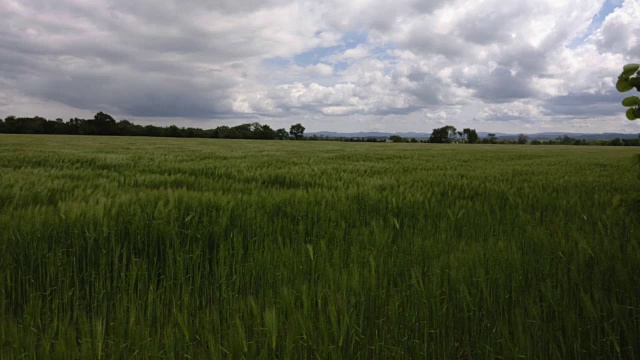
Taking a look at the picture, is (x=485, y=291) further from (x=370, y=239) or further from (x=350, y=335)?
(x=370, y=239)

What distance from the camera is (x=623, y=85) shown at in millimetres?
2041

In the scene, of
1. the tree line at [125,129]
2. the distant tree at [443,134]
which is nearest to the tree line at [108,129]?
the tree line at [125,129]

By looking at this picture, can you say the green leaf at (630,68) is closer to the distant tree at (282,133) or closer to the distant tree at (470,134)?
the distant tree at (282,133)

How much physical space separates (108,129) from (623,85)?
3763 inches

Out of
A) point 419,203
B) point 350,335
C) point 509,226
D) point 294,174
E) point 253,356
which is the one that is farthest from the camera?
point 294,174

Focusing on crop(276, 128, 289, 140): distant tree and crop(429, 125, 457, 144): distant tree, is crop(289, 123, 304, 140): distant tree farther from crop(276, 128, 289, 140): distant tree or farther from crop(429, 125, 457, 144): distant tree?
→ crop(429, 125, 457, 144): distant tree

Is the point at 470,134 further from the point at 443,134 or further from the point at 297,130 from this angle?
the point at 297,130

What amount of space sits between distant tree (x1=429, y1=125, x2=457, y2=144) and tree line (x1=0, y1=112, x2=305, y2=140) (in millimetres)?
52921

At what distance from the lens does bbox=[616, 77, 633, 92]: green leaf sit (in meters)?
2.01

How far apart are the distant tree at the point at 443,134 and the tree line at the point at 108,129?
52921 mm

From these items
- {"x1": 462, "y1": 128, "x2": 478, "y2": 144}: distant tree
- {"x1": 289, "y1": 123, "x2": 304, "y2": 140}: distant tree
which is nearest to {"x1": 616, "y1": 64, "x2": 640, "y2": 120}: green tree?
{"x1": 289, "y1": 123, "x2": 304, "y2": 140}: distant tree

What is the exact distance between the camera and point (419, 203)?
4.02 metres

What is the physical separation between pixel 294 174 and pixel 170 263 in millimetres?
4784

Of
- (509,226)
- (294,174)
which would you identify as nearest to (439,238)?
(509,226)
